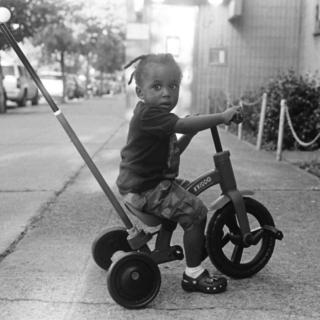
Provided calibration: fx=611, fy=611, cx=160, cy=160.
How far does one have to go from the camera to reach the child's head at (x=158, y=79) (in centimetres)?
326

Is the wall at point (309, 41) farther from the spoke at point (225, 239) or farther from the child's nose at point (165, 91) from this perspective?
the child's nose at point (165, 91)

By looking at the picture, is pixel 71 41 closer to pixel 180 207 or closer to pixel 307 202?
pixel 307 202

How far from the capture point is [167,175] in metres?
3.40

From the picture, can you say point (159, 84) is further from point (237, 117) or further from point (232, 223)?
point (232, 223)

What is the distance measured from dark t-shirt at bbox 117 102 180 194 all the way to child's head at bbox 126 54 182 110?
6cm

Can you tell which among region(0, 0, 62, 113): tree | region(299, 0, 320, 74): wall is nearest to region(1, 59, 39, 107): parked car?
region(0, 0, 62, 113): tree

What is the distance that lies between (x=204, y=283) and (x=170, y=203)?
52 cm

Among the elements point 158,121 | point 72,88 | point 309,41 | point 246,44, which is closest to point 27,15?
→ point 246,44

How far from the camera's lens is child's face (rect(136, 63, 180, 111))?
326 cm

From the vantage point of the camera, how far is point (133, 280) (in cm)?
328

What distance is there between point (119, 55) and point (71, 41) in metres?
22.5

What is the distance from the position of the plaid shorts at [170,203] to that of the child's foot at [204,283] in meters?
0.37

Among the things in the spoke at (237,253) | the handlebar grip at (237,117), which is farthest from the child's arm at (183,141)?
the spoke at (237,253)

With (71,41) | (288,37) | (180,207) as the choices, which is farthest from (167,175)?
(71,41)
